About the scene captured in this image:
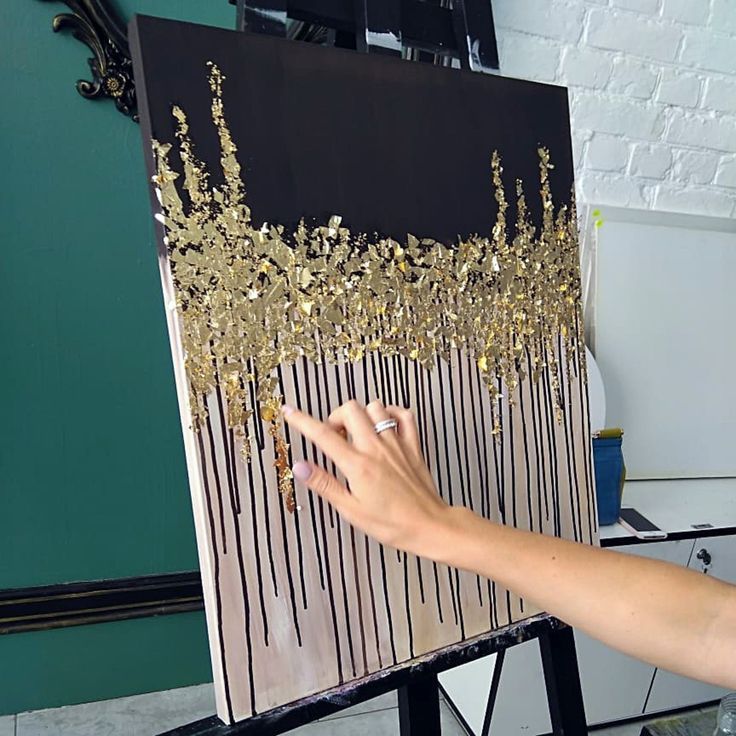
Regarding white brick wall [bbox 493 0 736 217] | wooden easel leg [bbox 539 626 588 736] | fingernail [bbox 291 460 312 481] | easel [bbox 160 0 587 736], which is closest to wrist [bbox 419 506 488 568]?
fingernail [bbox 291 460 312 481]

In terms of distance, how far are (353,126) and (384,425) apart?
31cm

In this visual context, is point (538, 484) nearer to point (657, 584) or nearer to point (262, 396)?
point (657, 584)

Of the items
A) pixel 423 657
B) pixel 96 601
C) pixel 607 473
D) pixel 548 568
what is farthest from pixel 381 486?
pixel 96 601

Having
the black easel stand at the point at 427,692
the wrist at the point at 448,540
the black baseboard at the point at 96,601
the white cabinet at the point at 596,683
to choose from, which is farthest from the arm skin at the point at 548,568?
the black baseboard at the point at 96,601

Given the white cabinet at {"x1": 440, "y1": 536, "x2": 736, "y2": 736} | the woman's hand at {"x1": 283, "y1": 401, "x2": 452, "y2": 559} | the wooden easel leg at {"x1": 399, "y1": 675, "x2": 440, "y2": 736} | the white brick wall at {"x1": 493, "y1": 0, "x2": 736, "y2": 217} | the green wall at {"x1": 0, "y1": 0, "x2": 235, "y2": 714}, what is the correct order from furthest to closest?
the white brick wall at {"x1": 493, "y1": 0, "x2": 736, "y2": 217} < the white cabinet at {"x1": 440, "y1": 536, "x2": 736, "y2": 736} < the green wall at {"x1": 0, "y1": 0, "x2": 235, "y2": 714} < the wooden easel leg at {"x1": 399, "y1": 675, "x2": 440, "y2": 736} < the woman's hand at {"x1": 283, "y1": 401, "x2": 452, "y2": 559}

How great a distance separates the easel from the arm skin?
8.4 inches

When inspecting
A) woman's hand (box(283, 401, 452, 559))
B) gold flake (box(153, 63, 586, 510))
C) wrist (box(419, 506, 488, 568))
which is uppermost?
gold flake (box(153, 63, 586, 510))

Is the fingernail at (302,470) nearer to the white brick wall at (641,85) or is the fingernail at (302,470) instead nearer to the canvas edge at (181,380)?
the canvas edge at (181,380)

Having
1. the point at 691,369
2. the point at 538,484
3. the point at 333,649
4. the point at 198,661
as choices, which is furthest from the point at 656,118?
the point at 198,661

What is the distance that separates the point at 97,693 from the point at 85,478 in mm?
491

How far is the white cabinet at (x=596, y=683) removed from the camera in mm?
1320

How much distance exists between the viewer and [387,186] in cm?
71

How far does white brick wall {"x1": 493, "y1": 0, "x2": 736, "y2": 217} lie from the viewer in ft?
4.77

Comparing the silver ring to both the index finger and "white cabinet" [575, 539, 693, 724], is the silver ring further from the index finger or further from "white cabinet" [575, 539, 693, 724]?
"white cabinet" [575, 539, 693, 724]
